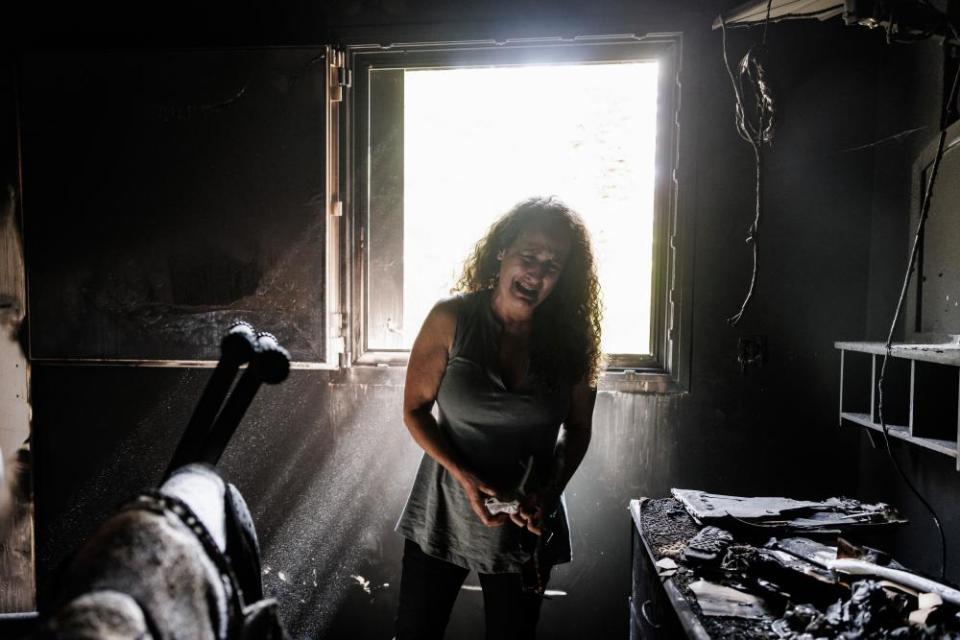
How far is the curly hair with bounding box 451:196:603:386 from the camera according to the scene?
1.59 meters

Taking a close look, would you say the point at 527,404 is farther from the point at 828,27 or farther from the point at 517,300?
the point at 828,27

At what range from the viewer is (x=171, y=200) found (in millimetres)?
2271

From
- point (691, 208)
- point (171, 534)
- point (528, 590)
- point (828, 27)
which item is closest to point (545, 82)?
point (691, 208)

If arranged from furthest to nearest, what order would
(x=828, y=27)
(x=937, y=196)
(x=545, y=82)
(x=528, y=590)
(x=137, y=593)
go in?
(x=545, y=82)
(x=828, y=27)
(x=937, y=196)
(x=528, y=590)
(x=137, y=593)

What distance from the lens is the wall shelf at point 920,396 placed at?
1.45 meters

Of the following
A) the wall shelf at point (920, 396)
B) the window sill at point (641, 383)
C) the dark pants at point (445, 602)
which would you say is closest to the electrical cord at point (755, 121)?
the window sill at point (641, 383)

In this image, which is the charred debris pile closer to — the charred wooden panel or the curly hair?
the curly hair

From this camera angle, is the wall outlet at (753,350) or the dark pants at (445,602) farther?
the wall outlet at (753,350)

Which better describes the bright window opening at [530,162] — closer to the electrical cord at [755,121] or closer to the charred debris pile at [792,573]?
the electrical cord at [755,121]

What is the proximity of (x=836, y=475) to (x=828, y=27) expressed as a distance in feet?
6.07

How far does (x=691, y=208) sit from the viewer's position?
213 cm

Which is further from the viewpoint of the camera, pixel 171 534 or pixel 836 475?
pixel 836 475

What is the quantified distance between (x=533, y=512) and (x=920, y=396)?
1212 millimetres

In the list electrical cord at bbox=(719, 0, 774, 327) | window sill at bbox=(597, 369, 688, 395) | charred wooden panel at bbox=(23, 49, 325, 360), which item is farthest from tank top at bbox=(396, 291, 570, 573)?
electrical cord at bbox=(719, 0, 774, 327)
